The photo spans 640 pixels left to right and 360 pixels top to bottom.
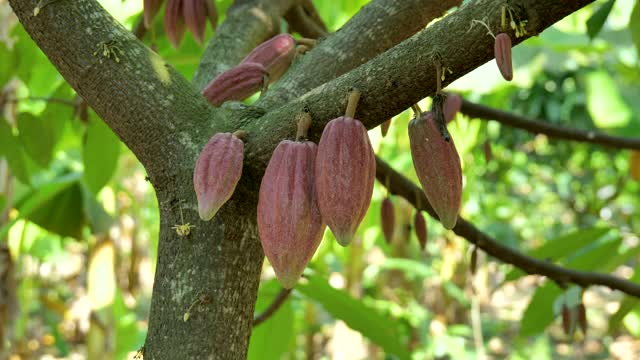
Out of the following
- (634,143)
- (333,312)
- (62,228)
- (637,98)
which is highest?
(637,98)

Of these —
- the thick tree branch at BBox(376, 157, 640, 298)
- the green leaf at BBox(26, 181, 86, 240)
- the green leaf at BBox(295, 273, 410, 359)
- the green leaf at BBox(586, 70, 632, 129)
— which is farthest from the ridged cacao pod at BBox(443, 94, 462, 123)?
the green leaf at BBox(586, 70, 632, 129)

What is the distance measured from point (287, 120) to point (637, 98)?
313 centimetres

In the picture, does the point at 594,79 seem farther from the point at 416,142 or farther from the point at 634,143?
the point at 416,142

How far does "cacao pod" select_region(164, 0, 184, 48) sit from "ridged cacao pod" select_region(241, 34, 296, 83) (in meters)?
0.18

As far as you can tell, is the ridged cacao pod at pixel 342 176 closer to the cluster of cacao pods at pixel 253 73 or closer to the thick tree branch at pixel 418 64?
the thick tree branch at pixel 418 64

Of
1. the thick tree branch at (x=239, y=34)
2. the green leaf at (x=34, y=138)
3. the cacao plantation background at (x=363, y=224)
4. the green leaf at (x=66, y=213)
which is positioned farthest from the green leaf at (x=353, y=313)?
the green leaf at (x=66, y=213)

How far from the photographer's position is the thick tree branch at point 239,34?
39.8 inches

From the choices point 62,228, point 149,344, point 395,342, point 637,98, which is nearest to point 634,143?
point 395,342

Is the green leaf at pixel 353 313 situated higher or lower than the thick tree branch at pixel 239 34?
lower

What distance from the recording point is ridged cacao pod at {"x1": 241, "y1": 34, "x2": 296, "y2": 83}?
87 cm

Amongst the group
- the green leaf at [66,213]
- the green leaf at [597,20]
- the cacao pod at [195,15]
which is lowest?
the green leaf at [597,20]

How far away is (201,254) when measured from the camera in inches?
25.6

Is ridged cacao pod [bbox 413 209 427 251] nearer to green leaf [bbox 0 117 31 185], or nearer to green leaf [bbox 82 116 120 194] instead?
green leaf [bbox 82 116 120 194]

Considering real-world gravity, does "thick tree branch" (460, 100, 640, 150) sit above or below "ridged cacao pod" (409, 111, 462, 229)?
above
